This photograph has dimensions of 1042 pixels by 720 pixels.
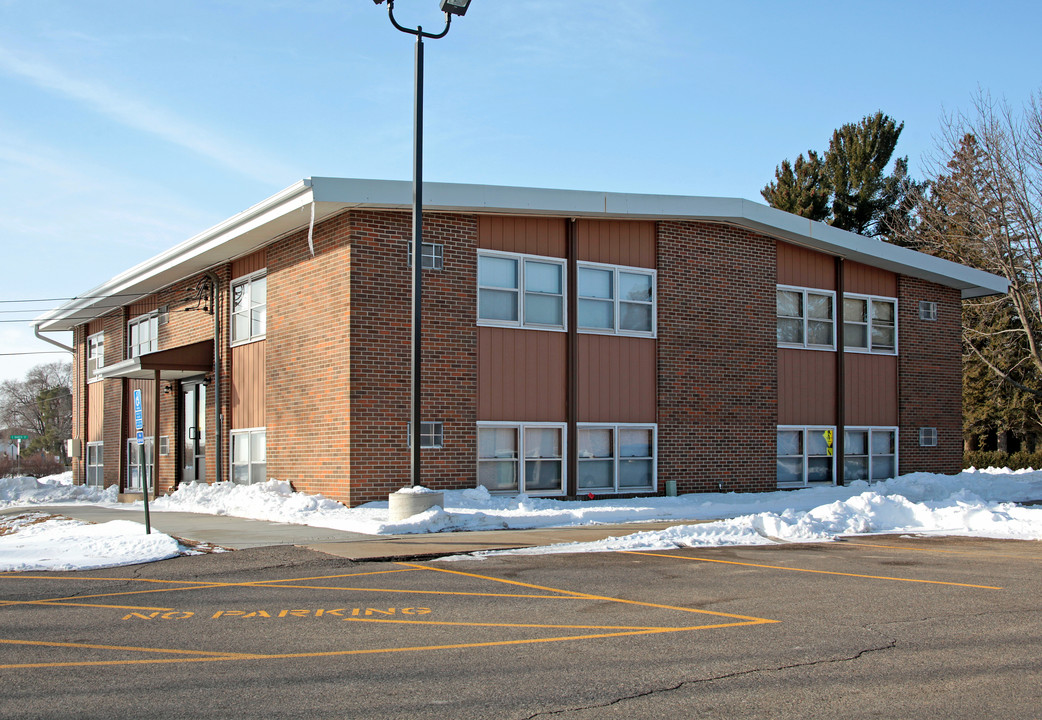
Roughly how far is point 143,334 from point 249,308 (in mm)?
8311

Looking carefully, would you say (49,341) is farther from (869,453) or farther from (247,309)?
(869,453)

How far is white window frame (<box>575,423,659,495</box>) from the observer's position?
20203 millimetres

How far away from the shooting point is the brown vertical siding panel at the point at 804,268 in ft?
76.2

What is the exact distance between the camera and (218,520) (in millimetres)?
17453

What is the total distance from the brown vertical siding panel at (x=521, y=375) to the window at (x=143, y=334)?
12.5m

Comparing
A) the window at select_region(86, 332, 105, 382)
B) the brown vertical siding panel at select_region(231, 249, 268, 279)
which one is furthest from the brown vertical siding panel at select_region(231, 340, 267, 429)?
the window at select_region(86, 332, 105, 382)

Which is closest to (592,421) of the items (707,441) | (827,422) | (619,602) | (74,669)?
(707,441)

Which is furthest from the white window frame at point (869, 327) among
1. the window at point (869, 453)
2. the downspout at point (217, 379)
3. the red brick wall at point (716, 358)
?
the downspout at point (217, 379)

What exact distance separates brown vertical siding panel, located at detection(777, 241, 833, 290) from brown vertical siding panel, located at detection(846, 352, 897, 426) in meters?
2.01

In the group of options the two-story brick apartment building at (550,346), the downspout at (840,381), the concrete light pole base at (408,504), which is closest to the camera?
the concrete light pole base at (408,504)

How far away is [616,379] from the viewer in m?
20.5

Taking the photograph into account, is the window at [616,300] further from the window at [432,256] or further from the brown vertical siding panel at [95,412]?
the brown vertical siding panel at [95,412]

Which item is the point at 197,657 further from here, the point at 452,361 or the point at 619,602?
the point at 452,361

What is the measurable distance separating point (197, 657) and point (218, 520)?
36.3 feet
